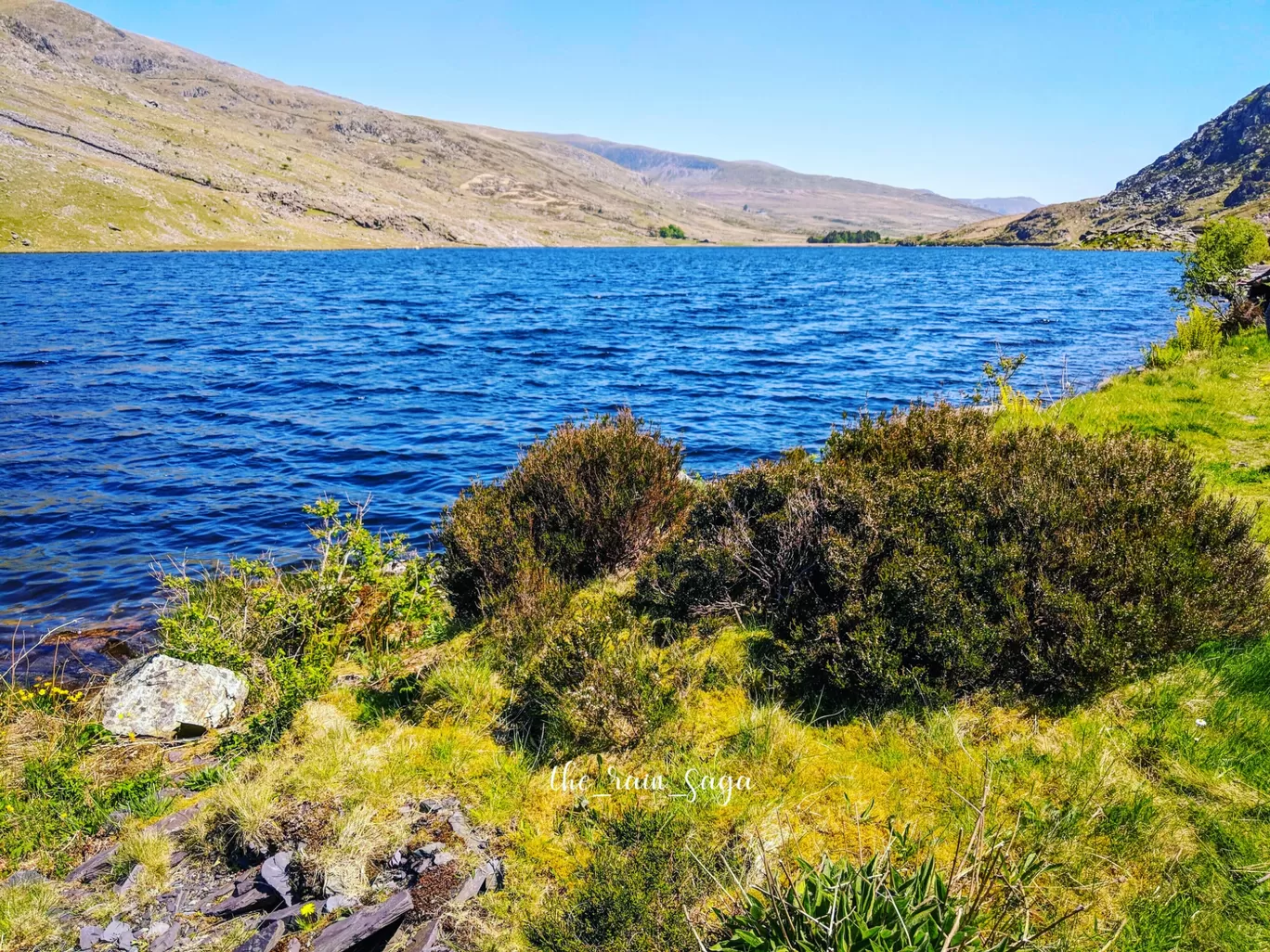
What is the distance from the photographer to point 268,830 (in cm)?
433

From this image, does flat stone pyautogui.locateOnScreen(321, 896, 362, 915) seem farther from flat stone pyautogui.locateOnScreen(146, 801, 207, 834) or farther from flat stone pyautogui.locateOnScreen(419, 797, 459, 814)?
flat stone pyautogui.locateOnScreen(146, 801, 207, 834)

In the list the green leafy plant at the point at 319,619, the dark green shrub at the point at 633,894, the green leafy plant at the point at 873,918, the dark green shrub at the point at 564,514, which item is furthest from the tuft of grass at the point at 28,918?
the green leafy plant at the point at 873,918

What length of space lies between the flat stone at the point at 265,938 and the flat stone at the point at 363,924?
262 millimetres

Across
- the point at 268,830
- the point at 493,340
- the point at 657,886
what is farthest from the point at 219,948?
the point at 493,340

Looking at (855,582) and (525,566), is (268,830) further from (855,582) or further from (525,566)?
(855,582)

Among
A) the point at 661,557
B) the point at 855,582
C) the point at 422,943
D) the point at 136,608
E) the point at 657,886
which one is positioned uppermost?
the point at 855,582

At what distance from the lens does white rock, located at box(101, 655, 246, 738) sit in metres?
6.06

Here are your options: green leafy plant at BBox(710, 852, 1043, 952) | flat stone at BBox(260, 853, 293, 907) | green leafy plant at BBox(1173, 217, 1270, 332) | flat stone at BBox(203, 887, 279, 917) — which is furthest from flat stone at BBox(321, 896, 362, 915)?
green leafy plant at BBox(1173, 217, 1270, 332)

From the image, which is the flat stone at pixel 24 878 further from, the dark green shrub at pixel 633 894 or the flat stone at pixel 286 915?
the dark green shrub at pixel 633 894

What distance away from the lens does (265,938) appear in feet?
12.3

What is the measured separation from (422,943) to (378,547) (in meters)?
4.65

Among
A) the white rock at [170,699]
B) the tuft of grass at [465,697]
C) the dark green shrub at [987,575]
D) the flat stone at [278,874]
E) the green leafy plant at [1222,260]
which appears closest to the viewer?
the flat stone at [278,874]

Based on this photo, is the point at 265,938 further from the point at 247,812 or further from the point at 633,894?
the point at 633,894

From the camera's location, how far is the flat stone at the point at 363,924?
3.60 meters
